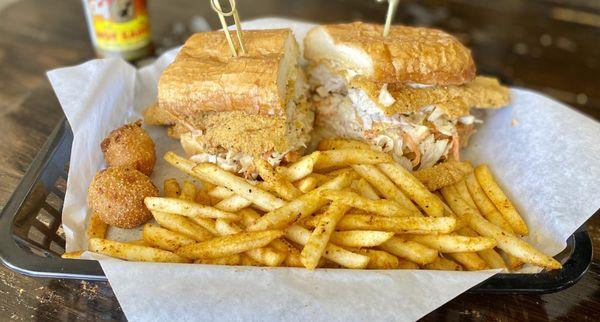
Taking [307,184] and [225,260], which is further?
[307,184]

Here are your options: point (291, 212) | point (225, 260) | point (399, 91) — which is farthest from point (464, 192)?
point (225, 260)

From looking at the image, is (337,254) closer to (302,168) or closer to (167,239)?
(302,168)

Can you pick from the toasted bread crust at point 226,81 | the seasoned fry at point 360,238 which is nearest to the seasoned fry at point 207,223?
the seasoned fry at point 360,238

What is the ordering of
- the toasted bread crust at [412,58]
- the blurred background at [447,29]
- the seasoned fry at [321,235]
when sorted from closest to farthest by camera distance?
the seasoned fry at [321,235] → the toasted bread crust at [412,58] → the blurred background at [447,29]

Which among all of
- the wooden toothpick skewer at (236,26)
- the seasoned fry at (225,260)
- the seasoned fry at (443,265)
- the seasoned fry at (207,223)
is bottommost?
A: the seasoned fry at (443,265)

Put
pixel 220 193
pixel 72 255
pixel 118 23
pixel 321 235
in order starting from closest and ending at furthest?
pixel 321 235
pixel 72 255
pixel 220 193
pixel 118 23

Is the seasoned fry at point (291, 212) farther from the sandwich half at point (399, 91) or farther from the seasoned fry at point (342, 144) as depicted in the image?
the sandwich half at point (399, 91)

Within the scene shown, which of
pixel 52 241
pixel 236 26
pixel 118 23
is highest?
pixel 236 26
